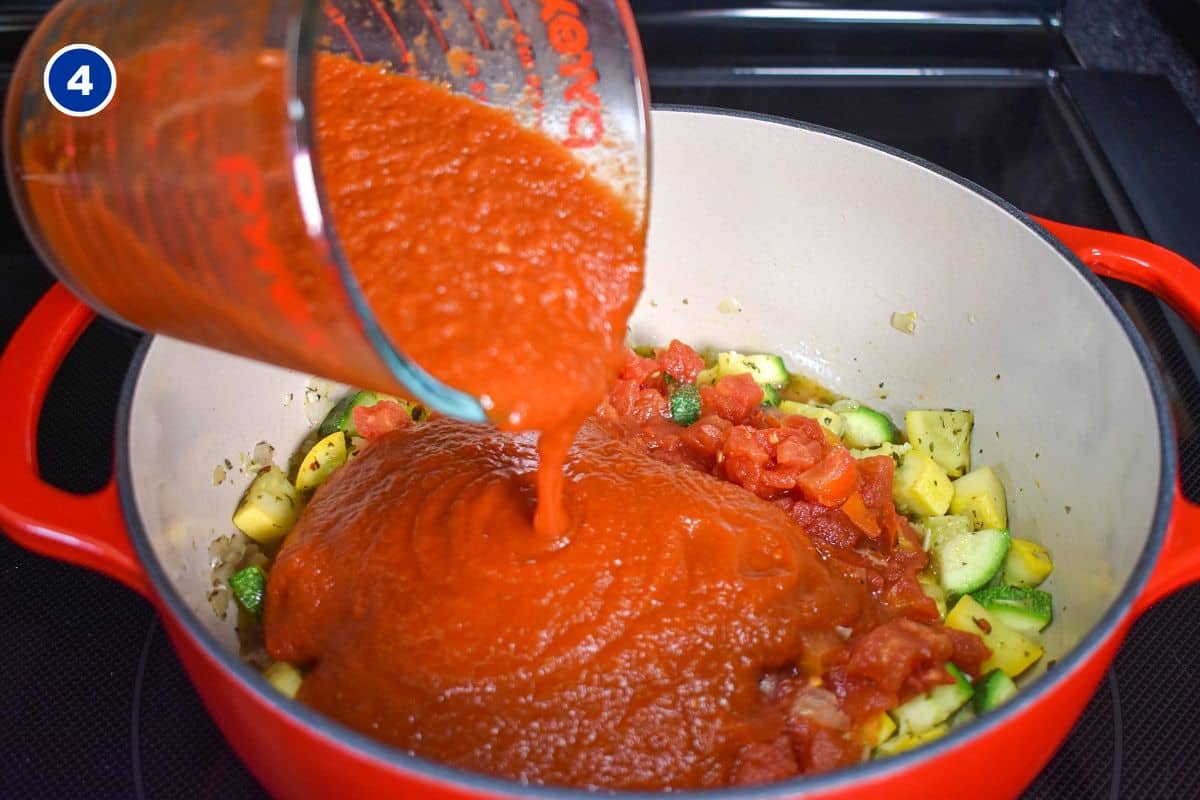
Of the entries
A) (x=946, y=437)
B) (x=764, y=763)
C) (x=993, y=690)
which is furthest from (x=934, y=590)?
(x=764, y=763)

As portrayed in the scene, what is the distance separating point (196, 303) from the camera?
143 cm

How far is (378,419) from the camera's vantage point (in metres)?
2.33

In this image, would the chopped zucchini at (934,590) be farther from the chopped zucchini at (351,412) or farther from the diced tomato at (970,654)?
the chopped zucchini at (351,412)

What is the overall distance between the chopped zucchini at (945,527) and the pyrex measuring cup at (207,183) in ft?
3.60

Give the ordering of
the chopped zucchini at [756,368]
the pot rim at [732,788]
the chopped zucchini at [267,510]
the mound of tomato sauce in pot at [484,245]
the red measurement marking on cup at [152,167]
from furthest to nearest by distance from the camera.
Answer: the chopped zucchini at [756,368] < the chopped zucchini at [267,510] < the mound of tomato sauce in pot at [484,245] < the red measurement marking on cup at [152,167] < the pot rim at [732,788]

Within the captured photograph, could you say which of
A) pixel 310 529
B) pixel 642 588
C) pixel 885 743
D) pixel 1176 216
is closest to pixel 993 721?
pixel 885 743

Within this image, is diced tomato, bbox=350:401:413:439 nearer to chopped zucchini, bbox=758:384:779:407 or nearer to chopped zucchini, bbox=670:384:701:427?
chopped zucchini, bbox=670:384:701:427

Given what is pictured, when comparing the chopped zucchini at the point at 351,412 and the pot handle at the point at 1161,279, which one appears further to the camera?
the chopped zucchini at the point at 351,412

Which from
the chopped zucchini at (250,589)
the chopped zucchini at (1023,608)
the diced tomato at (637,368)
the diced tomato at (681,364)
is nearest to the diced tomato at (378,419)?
the chopped zucchini at (250,589)

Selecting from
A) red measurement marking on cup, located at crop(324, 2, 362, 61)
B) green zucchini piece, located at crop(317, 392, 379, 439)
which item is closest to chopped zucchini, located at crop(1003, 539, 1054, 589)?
green zucchini piece, located at crop(317, 392, 379, 439)

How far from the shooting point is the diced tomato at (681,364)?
2594mm

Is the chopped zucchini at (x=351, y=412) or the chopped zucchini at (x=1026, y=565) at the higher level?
the chopped zucchini at (x=351, y=412)

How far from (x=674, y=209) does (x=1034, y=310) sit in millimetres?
854

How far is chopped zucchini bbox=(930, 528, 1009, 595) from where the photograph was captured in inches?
83.7
